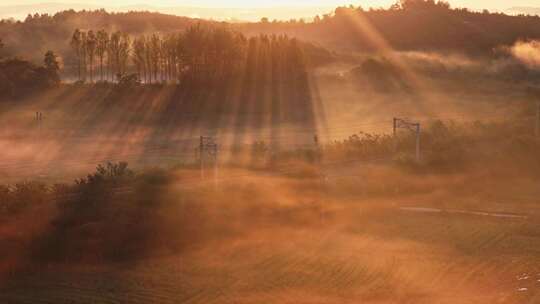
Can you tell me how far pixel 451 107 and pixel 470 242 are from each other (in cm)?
3123

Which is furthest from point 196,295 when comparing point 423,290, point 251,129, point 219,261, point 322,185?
point 251,129

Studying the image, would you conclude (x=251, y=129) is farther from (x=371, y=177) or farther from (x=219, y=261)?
(x=219, y=261)

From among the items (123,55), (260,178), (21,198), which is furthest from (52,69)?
(21,198)

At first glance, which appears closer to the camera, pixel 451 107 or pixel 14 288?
pixel 14 288

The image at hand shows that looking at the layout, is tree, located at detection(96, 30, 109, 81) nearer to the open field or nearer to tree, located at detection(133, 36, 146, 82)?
tree, located at detection(133, 36, 146, 82)

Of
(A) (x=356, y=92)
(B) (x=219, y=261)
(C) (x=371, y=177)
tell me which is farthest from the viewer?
(A) (x=356, y=92)

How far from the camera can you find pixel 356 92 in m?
55.2

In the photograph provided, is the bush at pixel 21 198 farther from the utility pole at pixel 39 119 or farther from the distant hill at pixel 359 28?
the distant hill at pixel 359 28

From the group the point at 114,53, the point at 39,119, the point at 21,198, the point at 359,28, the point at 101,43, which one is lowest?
the point at 39,119

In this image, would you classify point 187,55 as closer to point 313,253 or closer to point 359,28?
point 313,253

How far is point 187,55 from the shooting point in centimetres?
5584

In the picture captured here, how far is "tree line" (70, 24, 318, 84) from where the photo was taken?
55.7m

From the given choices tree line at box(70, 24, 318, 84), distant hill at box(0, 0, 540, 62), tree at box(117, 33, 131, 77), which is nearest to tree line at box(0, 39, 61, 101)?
tree line at box(70, 24, 318, 84)

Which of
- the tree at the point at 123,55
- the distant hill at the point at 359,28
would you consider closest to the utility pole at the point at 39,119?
the tree at the point at 123,55
